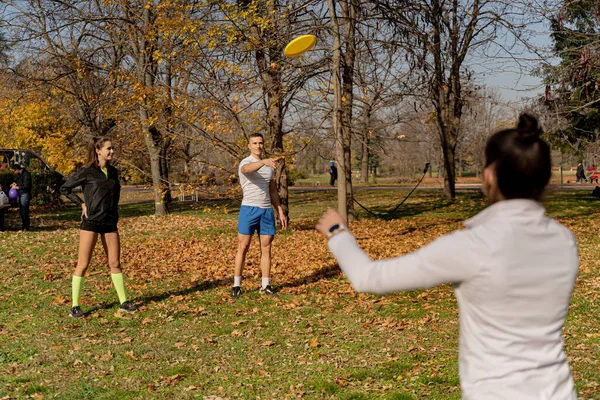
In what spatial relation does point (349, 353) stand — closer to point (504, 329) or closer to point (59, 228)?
point (504, 329)

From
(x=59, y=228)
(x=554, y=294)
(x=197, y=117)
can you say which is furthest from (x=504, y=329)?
(x=59, y=228)

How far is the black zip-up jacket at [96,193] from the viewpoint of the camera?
23.6 feet

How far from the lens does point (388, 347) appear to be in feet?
19.9

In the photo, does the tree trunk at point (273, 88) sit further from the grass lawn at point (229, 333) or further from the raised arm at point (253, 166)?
the raised arm at point (253, 166)

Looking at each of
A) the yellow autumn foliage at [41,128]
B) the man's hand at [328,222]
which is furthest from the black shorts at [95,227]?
the yellow autumn foliage at [41,128]

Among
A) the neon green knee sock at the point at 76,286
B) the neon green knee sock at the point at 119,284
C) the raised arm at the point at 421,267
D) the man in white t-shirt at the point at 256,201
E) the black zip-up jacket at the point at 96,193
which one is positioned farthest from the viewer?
the man in white t-shirt at the point at 256,201

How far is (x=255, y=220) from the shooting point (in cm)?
802

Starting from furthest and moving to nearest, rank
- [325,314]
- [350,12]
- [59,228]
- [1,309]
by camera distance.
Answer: [59,228], [350,12], [1,309], [325,314]

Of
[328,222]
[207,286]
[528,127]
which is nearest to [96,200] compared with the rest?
[207,286]

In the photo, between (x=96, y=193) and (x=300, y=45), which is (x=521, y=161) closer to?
(x=96, y=193)

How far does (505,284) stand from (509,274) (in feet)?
0.11

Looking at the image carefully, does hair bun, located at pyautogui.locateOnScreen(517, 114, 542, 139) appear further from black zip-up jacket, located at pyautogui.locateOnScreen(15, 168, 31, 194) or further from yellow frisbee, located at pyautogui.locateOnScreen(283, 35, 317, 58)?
black zip-up jacket, located at pyautogui.locateOnScreen(15, 168, 31, 194)

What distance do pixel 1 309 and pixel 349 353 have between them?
4925 millimetres

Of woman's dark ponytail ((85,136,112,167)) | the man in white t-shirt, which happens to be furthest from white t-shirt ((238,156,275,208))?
woman's dark ponytail ((85,136,112,167))
